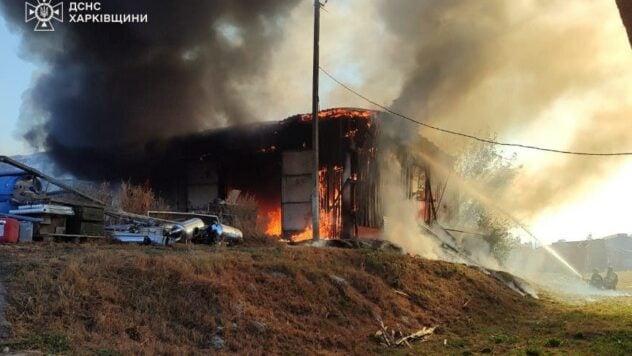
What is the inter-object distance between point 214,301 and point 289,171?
41.6 ft

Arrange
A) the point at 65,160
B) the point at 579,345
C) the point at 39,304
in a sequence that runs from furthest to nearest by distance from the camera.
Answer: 1. the point at 65,160
2. the point at 579,345
3. the point at 39,304

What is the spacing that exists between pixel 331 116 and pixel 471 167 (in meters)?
14.8

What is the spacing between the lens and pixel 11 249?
9.22m

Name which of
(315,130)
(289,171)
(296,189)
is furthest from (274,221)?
(315,130)

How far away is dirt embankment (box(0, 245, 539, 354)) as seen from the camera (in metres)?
6.60

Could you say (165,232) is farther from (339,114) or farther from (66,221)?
(339,114)

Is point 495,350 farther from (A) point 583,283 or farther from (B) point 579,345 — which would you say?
(A) point 583,283

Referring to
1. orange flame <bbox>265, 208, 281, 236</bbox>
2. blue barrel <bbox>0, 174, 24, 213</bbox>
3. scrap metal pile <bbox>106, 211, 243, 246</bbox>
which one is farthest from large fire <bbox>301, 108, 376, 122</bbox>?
blue barrel <bbox>0, 174, 24, 213</bbox>

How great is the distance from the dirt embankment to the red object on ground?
969 mm

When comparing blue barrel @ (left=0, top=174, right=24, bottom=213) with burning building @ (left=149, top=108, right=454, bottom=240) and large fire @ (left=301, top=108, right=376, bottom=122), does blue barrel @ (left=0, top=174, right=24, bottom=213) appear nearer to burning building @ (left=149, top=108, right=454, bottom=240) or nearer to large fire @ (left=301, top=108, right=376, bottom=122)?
burning building @ (left=149, top=108, right=454, bottom=240)

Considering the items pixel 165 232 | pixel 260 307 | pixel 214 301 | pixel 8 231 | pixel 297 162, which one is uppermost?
pixel 297 162

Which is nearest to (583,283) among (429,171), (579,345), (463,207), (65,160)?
(463,207)

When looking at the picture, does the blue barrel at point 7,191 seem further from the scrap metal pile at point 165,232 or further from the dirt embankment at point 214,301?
the dirt embankment at point 214,301

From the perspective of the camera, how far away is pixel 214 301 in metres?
8.45
